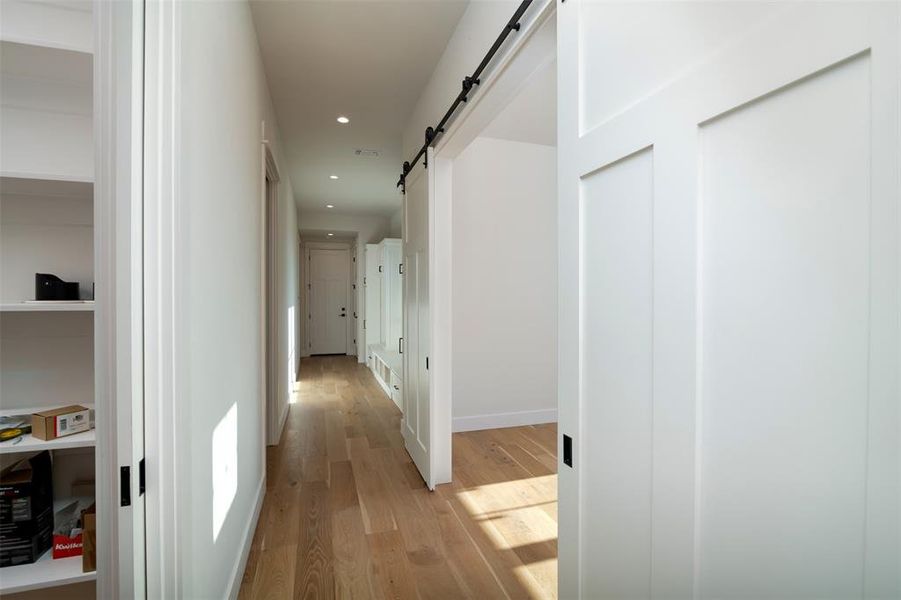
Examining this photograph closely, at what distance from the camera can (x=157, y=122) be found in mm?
930

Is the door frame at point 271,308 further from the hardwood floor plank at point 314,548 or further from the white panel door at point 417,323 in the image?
the white panel door at point 417,323

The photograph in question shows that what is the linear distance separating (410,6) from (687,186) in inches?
75.5

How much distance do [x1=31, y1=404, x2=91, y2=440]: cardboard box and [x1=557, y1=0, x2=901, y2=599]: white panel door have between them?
4.66 feet

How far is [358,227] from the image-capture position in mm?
7449

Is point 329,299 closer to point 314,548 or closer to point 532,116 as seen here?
point 532,116

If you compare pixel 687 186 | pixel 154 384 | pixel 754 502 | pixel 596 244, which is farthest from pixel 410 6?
pixel 754 502

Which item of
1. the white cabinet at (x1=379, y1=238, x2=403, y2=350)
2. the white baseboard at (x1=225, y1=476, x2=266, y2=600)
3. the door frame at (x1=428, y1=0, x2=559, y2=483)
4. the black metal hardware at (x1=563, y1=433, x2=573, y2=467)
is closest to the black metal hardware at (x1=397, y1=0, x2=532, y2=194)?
the door frame at (x1=428, y1=0, x2=559, y2=483)

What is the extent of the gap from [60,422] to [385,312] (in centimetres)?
547

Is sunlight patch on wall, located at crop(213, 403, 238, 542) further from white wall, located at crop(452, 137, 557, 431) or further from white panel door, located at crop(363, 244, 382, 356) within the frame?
white panel door, located at crop(363, 244, 382, 356)

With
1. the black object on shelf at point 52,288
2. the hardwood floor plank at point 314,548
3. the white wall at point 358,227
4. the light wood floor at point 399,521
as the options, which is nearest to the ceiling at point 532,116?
the black object on shelf at point 52,288

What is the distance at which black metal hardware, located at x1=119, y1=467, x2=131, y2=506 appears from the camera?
0.85 m

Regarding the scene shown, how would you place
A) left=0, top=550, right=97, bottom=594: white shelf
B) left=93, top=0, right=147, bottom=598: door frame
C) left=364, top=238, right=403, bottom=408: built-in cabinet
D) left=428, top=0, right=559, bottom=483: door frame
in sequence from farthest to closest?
left=364, top=238, right=403, bottom=408: built-in cabinet → left=428, top=0, right=559, bottom=483: door frame → left=0, top=550, right=97, bottom=594: white shelf → left=93, top=0, right=147, bottom=598: door frame

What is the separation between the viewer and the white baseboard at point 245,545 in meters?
1.62

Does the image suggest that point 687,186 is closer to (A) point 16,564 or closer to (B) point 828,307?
(B) point 828,307
